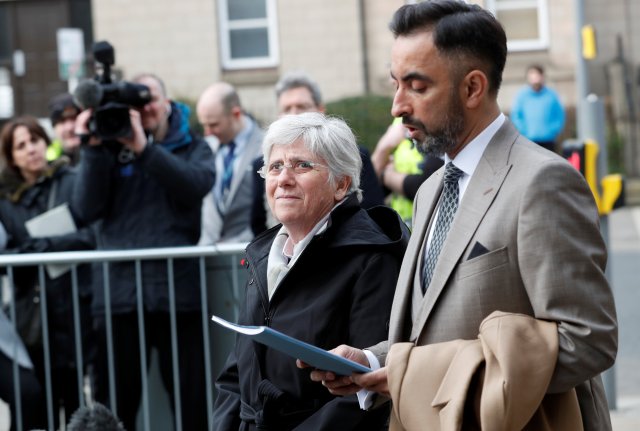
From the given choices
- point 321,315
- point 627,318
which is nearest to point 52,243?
point 321,315

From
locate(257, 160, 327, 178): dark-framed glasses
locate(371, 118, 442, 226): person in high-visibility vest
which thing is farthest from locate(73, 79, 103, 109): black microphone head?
locate(257, 160, 327, 178): dark-framed glasses

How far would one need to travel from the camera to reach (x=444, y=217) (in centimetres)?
297

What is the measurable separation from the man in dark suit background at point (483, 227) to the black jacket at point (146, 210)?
273cm

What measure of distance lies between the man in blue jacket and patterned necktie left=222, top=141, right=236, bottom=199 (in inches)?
427

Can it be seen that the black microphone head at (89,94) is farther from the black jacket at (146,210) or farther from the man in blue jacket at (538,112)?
the man in blue jacket at (538,112)

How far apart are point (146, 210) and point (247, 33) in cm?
1676

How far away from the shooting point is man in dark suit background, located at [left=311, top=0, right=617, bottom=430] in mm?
2627

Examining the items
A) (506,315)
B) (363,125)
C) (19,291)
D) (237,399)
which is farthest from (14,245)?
(363,125)

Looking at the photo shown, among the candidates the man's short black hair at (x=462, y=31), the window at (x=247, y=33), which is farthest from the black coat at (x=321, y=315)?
the window at (x=247, y=33)

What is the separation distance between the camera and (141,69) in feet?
71.8

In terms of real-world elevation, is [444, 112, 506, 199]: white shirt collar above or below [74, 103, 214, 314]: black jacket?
above

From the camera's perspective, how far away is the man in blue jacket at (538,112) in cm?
1720

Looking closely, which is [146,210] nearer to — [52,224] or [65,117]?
[52,224]

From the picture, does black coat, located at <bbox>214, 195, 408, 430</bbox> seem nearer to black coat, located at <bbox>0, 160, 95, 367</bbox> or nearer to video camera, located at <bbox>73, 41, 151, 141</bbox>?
video camera, located at <bbox>73, 41, 151, 141</bbox>
